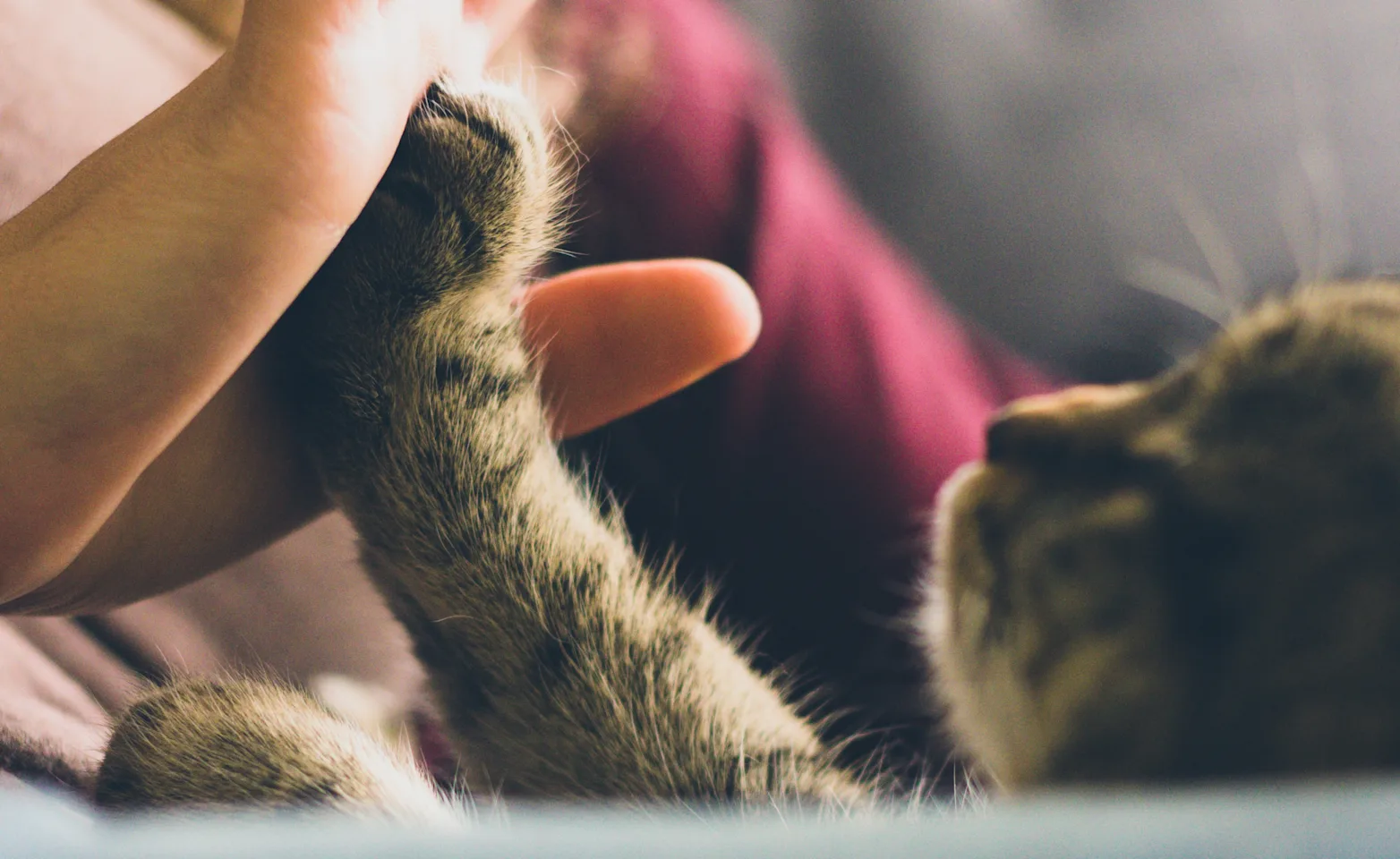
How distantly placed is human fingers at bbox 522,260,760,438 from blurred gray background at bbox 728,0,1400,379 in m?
0.31

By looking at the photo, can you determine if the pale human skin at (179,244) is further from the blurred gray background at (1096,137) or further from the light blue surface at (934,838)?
the blurred gray background at (1096,137)

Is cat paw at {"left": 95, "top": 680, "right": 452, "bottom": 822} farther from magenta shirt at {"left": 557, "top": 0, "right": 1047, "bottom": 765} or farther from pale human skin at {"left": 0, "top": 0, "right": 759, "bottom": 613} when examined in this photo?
magenta shirt at {"left": 557, "top": 0, "right": 1047, "bottom": 765}

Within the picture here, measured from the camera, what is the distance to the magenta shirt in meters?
0.59

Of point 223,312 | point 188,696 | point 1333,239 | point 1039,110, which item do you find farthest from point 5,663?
point 1039,110

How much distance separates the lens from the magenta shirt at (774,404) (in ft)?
1.92

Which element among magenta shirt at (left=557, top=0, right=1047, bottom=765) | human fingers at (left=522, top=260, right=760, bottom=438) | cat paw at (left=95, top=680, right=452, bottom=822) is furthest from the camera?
magenta shirt at (left=557, top=0, right=1047, bottom=765)

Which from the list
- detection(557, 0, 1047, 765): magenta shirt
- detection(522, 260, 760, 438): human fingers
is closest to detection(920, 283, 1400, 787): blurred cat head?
detection(522, 260, 760, 438): human fingers

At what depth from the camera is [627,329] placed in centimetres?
38

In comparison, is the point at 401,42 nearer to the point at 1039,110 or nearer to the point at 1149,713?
the point at 1149,713

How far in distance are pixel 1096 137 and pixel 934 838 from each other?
0.59m

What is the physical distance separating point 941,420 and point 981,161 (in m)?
0.17

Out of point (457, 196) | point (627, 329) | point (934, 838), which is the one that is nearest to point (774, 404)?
point (627, 329)

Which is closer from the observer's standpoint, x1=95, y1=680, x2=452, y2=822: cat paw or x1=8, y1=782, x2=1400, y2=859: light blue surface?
x1=8, y1=782, x2=1400, y2=859: light blue surface

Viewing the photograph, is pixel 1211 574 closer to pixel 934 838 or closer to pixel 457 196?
pixel 934 838
